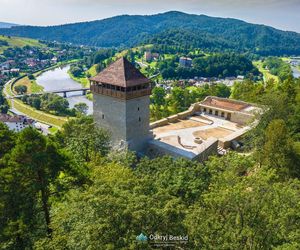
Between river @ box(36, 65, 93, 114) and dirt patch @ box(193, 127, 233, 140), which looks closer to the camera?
dirt patch @ box(193, 127, 233, 140)

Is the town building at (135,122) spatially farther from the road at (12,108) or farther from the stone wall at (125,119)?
the road at (12,108)

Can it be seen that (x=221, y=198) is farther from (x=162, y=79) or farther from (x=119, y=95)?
(x=162, y=79)

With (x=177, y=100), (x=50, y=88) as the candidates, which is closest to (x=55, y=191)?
(x=177, y=100)

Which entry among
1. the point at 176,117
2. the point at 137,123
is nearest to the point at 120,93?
the point at 137,123

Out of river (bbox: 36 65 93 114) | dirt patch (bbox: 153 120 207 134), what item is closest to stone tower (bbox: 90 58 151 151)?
dirt patch (bbox: 153 120 207 134)

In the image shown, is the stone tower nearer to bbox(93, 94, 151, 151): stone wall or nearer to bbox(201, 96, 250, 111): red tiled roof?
bbox(93, 94, 151, 151): stone wall

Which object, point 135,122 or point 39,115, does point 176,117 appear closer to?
point 135,122
